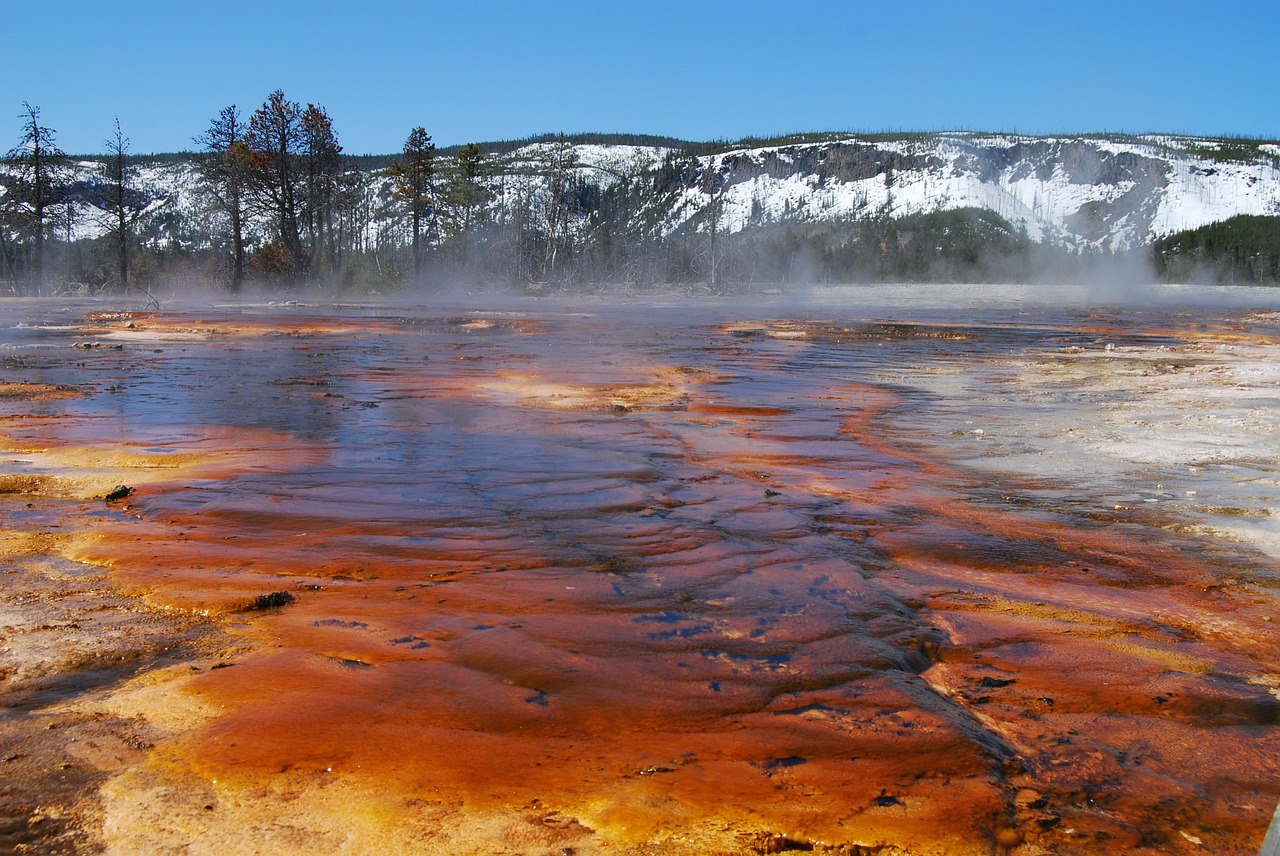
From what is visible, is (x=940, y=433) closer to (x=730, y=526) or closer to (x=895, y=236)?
(x=730, y=526)

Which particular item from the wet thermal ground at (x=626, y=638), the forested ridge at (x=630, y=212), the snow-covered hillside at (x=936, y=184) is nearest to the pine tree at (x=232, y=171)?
the forested ridge at (x=630, y=212)

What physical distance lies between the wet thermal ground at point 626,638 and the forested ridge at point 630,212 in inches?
1288

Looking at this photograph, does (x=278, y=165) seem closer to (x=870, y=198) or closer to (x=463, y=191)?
(x=463, y=191)

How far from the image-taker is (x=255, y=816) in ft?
6.38

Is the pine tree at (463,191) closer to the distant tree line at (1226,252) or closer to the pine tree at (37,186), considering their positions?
the pine tree at (37,186)

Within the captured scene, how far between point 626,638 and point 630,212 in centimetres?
12641

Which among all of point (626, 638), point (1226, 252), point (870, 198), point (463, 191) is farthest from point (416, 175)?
point (870, 198)

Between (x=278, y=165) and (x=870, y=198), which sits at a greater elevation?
(x=870, y=198)

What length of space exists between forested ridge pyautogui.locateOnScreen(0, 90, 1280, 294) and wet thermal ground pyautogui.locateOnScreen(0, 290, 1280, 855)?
107ft

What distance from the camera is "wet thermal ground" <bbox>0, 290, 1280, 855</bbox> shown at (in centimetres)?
202

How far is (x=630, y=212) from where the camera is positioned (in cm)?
12594

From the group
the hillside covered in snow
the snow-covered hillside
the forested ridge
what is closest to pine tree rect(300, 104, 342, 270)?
the forested ridge

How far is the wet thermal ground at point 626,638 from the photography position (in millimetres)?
2023

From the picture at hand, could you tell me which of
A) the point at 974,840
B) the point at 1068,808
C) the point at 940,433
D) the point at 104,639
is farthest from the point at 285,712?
the point at 940,433
